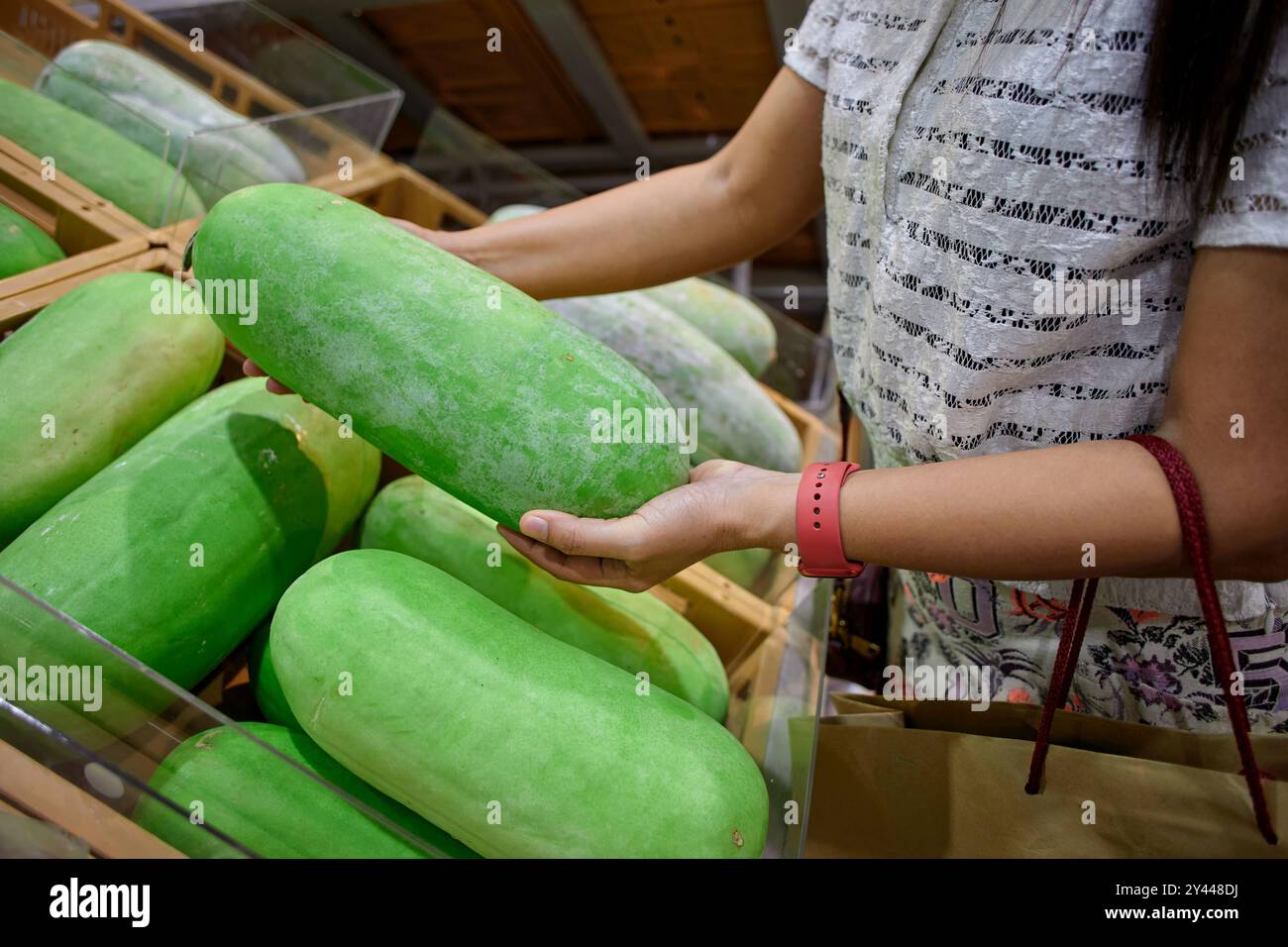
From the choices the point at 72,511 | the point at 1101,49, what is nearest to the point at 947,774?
the point at 1101,49

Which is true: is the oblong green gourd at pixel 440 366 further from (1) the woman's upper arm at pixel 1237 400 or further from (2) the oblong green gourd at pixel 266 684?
(1) the woman's upper arm at pixel 1237 400

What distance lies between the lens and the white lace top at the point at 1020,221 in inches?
29.4

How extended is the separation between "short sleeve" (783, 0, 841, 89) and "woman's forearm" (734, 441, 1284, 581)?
0.52m

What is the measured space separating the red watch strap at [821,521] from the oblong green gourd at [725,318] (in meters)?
1.26

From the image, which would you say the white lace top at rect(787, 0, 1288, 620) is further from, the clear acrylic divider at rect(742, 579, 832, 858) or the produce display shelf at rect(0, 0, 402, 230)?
the produce display shelf at rect(0, 0, 402, 230)

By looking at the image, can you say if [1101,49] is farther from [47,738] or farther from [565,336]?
[47,738]

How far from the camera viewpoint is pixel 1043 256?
2.62ft

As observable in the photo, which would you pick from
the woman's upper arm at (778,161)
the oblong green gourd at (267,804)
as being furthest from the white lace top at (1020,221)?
the oblong green gourd at (267,804)

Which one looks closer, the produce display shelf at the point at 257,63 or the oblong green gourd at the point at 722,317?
the produce display shelf at the point at 257,63

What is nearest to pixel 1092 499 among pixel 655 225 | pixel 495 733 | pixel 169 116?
pixel 495 733

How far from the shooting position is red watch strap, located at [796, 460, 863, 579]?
0.82m

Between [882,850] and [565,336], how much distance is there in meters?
0.66

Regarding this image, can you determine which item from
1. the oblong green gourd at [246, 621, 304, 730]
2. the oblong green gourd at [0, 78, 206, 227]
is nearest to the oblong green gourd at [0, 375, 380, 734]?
the oblong green gourd at [246, 621, 304, 730]

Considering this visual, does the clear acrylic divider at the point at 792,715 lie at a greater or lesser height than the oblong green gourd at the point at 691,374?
lesser
